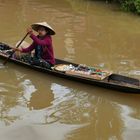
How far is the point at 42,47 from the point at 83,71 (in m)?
1.06

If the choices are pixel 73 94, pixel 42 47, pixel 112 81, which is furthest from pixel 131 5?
pixel 73 94

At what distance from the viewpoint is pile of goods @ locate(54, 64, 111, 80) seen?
25.7ft

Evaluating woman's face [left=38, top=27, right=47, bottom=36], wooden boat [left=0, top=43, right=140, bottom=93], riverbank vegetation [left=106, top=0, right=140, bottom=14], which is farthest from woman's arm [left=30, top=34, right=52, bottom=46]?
riverbank vegetation [left=106, top=0, right=140, bottom=14]

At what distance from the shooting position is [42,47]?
27.8ft

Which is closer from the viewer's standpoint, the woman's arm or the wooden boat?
the wooden boat

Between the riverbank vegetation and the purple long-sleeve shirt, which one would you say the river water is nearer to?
the purple long-sleeve shirt

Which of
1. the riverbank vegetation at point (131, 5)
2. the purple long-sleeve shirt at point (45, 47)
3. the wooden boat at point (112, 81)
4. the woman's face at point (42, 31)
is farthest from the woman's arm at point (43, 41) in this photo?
the riverbank vegetation at point (131, 5)

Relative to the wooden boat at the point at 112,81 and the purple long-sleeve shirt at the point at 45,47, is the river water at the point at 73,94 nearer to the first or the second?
the wooden boat at the point at 112,81

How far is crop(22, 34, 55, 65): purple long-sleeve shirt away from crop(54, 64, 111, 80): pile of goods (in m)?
0.25

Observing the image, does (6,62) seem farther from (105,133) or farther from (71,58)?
(105,133)

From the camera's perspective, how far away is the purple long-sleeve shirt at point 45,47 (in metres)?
8.23

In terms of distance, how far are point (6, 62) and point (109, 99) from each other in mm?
2738

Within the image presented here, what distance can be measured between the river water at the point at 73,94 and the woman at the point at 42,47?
30 cm

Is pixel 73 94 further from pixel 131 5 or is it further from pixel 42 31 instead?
pixel 131 5
